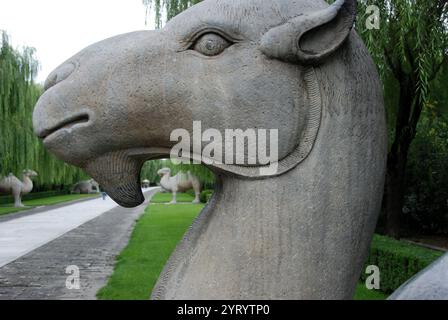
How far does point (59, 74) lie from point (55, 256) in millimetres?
9445

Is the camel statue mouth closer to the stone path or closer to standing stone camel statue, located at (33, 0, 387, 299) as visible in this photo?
standing stone camel statue, located at (33, 0, 387, 299)

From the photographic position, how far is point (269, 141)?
145 centimetres

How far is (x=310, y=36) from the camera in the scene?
147cm

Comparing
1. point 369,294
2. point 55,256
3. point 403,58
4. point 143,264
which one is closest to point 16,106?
point 55,256

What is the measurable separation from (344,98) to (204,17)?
0.51 meters

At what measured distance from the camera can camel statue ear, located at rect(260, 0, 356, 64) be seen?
4.70 feet

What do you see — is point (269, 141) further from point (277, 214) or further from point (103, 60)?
point (103, 60)

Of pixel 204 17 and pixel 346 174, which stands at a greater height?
pixel 204 17

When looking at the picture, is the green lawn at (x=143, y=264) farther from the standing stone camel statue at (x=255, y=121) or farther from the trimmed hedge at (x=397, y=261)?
the standing stone camel statue at (x=255, y=121)

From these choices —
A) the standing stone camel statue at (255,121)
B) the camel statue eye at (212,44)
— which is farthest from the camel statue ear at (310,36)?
the camel statue eye at (212,44)

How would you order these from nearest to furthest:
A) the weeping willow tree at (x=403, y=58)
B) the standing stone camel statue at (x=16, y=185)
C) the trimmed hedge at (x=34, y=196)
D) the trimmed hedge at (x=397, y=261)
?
1. the weeping willow tree at (x=403, y=58)
2. the trimmed hedge at (x=397, y=261)
3. the standing stone camel statue at (x=16, y=185)
4. the trimmed hedge at (x=34, y=196)

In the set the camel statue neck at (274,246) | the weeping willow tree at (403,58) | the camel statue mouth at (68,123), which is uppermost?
the weeping willow tree at (403,58)

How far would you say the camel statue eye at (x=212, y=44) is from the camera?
4.89ft

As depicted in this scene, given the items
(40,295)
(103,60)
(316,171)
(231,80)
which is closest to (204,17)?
(231,80)
